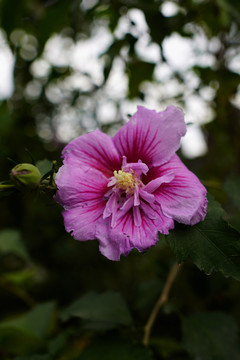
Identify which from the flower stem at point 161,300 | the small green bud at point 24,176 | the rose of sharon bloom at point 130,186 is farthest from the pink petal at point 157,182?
the flower stem at point 161,300

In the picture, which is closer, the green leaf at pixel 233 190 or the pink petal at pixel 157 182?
the pink petal at pixel 157 182

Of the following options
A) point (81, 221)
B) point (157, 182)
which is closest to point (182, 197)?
point (157, 182)

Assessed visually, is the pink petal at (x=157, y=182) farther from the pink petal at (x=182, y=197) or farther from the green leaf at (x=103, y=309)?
the green leaf at (x=103, y=309)

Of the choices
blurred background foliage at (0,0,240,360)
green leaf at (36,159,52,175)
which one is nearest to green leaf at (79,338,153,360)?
blurred background foliage at (0,0,240,360)

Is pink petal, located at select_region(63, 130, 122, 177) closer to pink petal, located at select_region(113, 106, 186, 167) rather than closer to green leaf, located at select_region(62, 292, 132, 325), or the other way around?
pink petal, located at select_region(113, 106, 186, 167)

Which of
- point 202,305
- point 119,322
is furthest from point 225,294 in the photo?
point 119,322

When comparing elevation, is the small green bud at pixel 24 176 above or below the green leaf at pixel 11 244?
above
